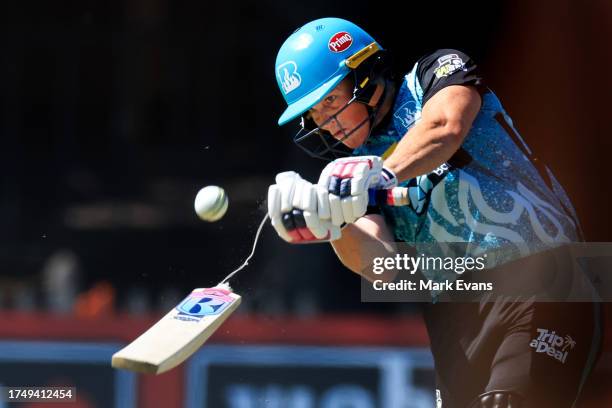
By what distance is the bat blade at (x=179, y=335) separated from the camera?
9.64 feet

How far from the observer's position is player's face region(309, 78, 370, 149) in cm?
306

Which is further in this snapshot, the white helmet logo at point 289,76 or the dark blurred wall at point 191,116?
the dark blurred wall at point 191,116

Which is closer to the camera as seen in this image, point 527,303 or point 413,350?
point 527,303

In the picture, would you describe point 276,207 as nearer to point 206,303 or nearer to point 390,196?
point 390,196

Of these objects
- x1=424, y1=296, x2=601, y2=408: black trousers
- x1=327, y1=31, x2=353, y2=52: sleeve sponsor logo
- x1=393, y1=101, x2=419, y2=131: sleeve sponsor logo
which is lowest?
x1=424, y1=296, x2=601, y2=408: black trousers

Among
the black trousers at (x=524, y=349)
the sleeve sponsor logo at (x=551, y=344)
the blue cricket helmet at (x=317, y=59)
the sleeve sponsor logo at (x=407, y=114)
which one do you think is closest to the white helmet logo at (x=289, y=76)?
the blue cricket helmet at (x=317, y=59)

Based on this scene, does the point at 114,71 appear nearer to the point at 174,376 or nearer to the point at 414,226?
the point at 174,376

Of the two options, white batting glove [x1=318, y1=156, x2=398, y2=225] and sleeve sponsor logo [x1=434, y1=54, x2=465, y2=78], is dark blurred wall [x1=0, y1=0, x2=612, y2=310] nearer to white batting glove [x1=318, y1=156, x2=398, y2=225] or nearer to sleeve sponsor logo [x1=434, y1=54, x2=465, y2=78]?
sleeve sponsor logo [x1=434, y1=54, x2=465, y2=78]

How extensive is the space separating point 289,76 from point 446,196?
566 millimetres

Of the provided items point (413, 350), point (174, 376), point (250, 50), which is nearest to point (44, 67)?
point (250, 50)

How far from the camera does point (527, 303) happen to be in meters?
2.86

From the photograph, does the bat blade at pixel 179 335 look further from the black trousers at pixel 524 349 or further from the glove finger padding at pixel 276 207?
the black trousers at pixel 524 349

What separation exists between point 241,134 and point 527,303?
6.62 ft

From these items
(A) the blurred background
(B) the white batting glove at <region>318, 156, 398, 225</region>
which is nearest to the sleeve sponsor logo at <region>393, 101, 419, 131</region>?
(B) the white batting glove at <region>318, 156, 398, 225</region>
